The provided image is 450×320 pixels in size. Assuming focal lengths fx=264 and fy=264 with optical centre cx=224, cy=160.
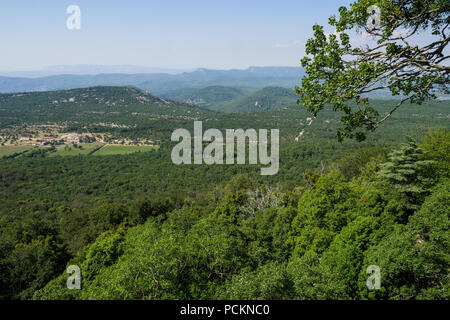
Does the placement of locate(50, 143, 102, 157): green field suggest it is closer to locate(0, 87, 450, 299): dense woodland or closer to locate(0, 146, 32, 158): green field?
locate(0, 146, 32, 158): green field

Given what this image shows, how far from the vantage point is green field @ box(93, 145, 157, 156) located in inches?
4806

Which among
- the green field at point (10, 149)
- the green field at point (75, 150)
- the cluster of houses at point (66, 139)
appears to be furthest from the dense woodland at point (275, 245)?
the cluster of houses at point (66, 139)

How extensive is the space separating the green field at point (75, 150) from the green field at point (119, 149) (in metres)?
5.57

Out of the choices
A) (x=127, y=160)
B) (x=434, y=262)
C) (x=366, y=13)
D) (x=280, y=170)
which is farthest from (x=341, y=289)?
(x=127, y=160)

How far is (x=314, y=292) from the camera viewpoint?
30.1 feet

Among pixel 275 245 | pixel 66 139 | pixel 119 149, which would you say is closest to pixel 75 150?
pixel 119 149

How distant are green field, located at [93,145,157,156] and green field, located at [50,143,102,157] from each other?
557cm

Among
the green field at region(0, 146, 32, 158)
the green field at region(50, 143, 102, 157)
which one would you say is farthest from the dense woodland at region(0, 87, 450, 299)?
the green field at region(0, 146, 32, 158)

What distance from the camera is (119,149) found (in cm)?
12850

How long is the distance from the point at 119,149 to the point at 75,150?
2048 centimetres

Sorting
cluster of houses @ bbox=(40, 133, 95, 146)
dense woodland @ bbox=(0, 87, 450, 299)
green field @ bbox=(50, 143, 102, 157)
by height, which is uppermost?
dense woodland @ bbox=(0, 87, 450, 299)

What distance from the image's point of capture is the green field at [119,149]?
122 meters
